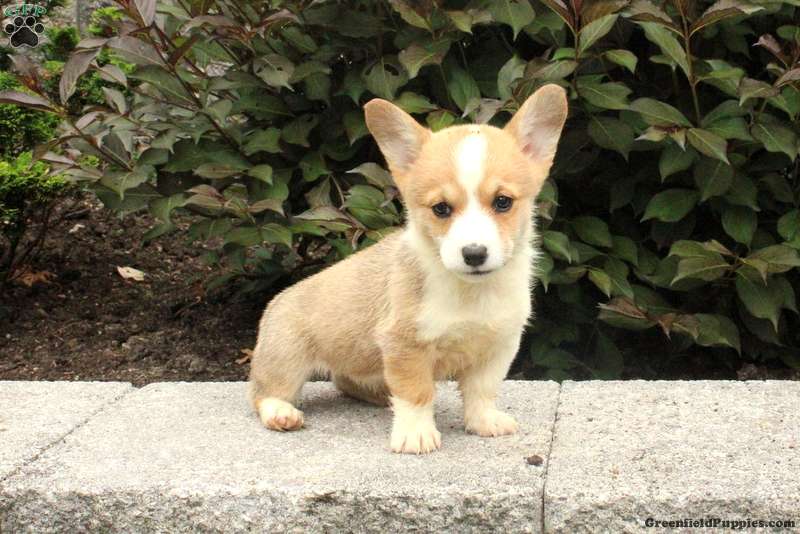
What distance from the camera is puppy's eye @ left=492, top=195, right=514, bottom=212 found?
3425mm

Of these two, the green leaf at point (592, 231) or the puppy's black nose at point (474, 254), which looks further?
the green leaf at point (592, 231)

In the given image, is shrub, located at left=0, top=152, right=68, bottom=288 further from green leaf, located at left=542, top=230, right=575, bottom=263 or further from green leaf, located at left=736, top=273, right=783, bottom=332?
green leaf, located at left=736, top=273, right=783, bottom=332

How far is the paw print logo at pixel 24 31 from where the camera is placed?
6715 mm

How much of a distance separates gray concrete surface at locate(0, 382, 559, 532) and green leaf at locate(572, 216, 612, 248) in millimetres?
1162

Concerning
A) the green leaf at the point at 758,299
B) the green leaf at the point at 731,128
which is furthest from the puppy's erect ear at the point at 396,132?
the green leaf at the point at 758,299

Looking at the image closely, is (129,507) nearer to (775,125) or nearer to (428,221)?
(428,221)

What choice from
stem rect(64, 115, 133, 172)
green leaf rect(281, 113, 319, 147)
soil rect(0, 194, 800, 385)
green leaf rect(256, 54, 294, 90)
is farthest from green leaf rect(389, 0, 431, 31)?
soil rect(0, 194, 800, 385)

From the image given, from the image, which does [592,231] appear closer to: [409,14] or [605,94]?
[605,94]

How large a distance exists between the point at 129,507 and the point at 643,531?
165 centimetres

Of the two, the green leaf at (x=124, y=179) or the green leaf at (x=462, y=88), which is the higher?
the green leaf at (x=462, y=88)

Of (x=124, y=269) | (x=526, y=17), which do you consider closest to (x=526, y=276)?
(x=526, y=17)

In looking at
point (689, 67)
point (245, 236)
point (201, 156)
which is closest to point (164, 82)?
point (201, 156)

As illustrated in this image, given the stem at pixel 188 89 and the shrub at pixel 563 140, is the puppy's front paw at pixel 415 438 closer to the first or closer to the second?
the shrub at pixel 563 140

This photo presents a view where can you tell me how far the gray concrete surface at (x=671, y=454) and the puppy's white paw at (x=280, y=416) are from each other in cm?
99
